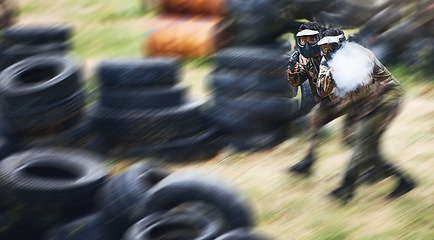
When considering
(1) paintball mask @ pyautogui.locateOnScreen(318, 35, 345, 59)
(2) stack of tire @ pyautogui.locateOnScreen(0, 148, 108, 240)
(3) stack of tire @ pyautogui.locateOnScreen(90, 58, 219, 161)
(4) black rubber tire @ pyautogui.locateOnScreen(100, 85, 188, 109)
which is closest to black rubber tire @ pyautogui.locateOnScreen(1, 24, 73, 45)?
(3) stack of tire @ pyautogui.locateOnScreen(90, 58, 219, 161)

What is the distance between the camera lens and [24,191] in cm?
638

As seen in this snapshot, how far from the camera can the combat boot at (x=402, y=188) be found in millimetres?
6594

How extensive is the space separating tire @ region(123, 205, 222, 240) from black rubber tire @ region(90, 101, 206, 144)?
8.06 feet

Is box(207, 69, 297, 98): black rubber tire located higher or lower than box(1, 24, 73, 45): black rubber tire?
lower

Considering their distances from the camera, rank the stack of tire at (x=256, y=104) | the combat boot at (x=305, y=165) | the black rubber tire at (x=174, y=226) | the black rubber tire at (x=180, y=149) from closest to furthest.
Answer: the black rubber tire at (x=174, y=226), the combat boot at (x=305, y=165), the black rubber tire at (x=180, y=149), the stack of tire at (x=256, y=104)

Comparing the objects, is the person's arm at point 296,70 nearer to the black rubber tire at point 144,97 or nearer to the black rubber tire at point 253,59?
the black rubber tire at point 253,59

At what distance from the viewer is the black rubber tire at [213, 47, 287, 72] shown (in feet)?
27.5

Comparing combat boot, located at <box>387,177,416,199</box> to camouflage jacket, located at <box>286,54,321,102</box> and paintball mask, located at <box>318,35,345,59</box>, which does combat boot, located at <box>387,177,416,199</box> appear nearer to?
camouflage jacket, located at <box>286,54,321,102</box>

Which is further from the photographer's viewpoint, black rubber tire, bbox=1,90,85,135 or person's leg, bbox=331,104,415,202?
black rubber tire, bbox=1,90,85,135

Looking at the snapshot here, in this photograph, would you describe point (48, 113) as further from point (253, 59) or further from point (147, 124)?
point (253, 59)

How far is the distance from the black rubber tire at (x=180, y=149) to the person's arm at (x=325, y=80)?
2.19 meters

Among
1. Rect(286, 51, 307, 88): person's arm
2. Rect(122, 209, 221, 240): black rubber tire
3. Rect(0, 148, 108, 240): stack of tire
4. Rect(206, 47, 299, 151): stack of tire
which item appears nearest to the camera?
Rect(122, 209, 221, 240): black rubber tire

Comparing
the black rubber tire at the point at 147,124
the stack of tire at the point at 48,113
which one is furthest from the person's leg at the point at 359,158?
the stack of tire at the point at 48,113

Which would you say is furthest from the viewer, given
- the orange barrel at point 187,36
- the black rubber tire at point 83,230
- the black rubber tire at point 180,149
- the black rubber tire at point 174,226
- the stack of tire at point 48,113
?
the orange barrel at point 187,36
